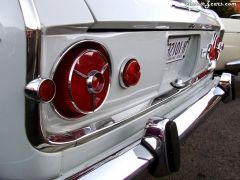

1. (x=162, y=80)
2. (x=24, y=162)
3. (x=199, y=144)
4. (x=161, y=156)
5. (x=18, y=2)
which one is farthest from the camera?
(x=199, y=144)

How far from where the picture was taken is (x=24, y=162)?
1493 millimetres

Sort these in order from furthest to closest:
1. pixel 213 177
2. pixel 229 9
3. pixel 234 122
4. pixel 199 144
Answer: pixel 229 9, pixel 234 122, pixel 199 144, pixel 213 177

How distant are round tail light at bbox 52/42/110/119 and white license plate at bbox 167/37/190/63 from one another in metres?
0.88

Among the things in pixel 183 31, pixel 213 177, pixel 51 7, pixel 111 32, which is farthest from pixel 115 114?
pixel 213 177

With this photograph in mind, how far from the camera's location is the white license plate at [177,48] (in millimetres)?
2432

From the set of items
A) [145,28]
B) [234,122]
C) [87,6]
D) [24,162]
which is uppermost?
[87,6]

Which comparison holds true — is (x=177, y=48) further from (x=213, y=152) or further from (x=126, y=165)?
(x=213, y=152)

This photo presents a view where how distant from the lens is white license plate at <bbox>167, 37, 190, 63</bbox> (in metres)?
2.43

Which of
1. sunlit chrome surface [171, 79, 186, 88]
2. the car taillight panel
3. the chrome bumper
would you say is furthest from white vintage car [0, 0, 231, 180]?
the chrome bumper

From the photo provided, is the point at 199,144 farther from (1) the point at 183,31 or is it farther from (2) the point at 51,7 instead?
(2) the point at 51,7

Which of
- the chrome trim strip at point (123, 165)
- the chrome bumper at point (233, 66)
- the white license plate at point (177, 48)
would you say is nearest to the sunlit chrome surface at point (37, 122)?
the chrome trim strip at point (123, 165)

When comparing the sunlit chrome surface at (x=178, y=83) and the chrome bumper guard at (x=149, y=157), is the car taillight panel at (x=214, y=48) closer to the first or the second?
the sunlit chrome surface at (x=178, y=83)

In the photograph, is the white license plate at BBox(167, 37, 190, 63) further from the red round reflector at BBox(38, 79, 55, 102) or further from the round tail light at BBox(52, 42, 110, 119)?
the red round reflector at BBox(38, 79, 55, 102)

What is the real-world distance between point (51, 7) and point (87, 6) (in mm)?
204
